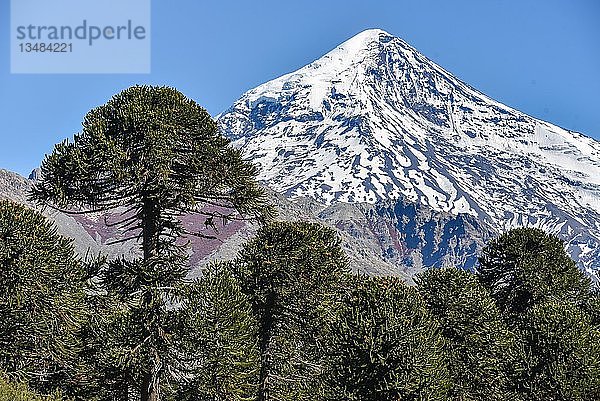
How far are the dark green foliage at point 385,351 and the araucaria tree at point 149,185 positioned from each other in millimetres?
10663

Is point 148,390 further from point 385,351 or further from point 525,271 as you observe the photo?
point 525,271

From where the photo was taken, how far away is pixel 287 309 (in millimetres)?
36219

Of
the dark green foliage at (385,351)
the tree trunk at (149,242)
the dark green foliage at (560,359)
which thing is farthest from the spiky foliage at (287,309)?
the dark green foliage at (560,359)

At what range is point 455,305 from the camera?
128 ft

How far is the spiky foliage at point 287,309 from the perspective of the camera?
1411 inches

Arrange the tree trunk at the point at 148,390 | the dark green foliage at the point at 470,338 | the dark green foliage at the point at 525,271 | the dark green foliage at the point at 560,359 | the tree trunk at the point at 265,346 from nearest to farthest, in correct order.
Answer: the tree trunk at the point at 148,390 < the tree trunk at the point at 265,346 < the dark green foliage at the point at 470,338 < the dark green foliage at the point at 560,359 < the dark green foliage at the point at 525,271

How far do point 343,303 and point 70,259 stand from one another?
1406 cm

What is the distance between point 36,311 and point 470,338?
76.1ft

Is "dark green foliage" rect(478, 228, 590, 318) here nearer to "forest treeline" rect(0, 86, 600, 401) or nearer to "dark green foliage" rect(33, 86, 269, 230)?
"forest treeline" rect(0, 86, 600, 401)

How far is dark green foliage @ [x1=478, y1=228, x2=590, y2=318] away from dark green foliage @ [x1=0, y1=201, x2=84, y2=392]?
31.1 m

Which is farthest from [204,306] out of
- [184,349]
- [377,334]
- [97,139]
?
[377,334]

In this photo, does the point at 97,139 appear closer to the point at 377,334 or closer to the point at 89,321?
the point at 89,321


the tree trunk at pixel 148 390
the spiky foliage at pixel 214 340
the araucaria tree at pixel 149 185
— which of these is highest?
the araucaria tree at pixel 149 185

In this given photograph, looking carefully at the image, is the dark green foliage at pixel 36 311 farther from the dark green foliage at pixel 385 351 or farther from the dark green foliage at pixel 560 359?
the dark green foliage at pixel 560 359
